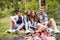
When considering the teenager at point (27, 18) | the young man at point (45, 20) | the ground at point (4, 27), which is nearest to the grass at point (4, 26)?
the ground at point (4, 27)

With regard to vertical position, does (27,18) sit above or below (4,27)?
above

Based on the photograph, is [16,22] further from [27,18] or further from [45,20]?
[45,20]

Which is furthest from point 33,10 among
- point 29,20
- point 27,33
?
point 27,33

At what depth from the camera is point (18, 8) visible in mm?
3293

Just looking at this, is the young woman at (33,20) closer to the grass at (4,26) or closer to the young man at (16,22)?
the young man at (16,22)

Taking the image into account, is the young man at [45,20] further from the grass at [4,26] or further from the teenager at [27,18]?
the grass at [4,26]

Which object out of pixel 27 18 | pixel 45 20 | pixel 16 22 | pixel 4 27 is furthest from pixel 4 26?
pixel 45 20

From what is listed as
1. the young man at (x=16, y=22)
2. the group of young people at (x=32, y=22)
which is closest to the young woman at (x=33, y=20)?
the group of young people at (x=32, y=22)

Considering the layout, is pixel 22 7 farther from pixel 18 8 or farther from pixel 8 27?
pixel 8 27

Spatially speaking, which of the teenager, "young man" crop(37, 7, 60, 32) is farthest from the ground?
"young man" crop(37, 7, 60, 32)

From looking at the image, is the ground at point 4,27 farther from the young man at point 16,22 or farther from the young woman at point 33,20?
the young woman at point 33,20

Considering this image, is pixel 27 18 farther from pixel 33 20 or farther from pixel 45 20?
pixel 45 20

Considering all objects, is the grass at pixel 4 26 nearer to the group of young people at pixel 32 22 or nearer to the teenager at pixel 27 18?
the group of young people at pixel 32 22

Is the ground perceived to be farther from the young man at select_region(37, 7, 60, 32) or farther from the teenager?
the young man at select_region(37, 7, 60, 32)
